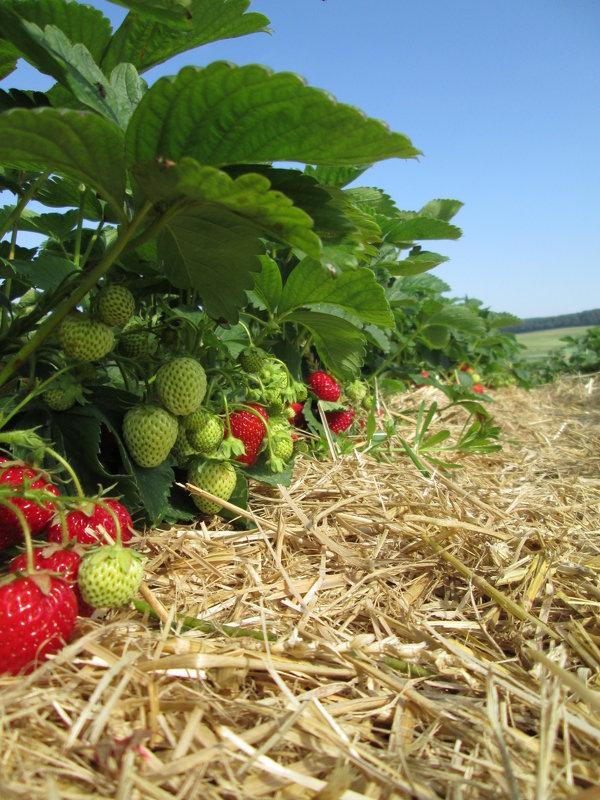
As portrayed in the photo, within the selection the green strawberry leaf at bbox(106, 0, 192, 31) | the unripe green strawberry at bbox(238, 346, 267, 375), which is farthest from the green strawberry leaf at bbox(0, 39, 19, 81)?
the unripe green strawberry at bbox(238, 346, 267, 375)

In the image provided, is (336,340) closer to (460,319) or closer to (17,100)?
(17,100)

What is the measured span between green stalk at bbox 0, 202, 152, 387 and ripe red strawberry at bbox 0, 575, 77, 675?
30 cm

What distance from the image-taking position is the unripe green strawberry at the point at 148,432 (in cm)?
87

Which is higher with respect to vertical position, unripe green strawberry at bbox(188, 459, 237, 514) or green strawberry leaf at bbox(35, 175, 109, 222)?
green strawberry leaf at bbox(35, 175, 109, 222)

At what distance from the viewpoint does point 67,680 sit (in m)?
0.62

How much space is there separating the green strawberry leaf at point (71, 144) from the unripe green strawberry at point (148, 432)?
30 cm

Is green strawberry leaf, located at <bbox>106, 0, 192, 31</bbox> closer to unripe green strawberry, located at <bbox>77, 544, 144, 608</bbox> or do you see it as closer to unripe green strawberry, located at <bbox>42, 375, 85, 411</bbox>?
unripe green strawberry, located at <bbox>42, 375, 85, 411</bbox>

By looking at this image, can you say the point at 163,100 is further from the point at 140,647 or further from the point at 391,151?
the point at 140,647

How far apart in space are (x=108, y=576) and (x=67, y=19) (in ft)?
2.64

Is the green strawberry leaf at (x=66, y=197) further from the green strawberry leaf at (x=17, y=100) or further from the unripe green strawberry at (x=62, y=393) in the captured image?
the unripe green strawberry at (x=62, y=393)

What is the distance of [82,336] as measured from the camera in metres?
0.79

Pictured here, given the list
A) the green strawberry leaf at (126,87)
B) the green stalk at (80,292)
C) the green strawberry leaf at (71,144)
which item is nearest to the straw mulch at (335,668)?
the green stalk at (80,292)

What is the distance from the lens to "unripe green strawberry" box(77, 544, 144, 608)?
666 mm

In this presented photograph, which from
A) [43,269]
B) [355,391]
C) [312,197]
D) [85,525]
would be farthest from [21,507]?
[355,391]
